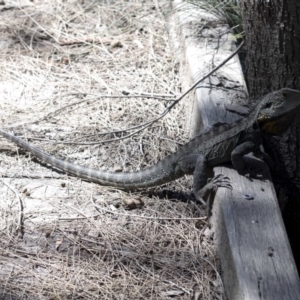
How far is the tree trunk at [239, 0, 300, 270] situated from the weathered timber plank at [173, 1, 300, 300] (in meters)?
0.30

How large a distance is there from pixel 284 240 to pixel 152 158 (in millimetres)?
1484

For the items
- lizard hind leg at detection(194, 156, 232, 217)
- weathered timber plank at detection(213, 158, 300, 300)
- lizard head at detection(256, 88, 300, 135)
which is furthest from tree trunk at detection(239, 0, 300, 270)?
lizard hind leg at detection(194, 156, 232, 217)

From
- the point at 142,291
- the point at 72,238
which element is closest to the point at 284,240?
the point at 142,291

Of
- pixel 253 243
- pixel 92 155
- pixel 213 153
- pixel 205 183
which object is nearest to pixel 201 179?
pixel 205 183

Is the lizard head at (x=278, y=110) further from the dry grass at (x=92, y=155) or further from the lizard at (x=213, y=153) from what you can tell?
the dry grass at (x=92, y=155)

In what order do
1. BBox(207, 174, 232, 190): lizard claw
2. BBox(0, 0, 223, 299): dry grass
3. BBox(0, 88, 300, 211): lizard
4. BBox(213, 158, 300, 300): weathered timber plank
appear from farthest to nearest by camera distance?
BBox(0, 88, 300, 211): lizard
BBox(207, 174, 232, 190): lizard claw
BBox(0, 0, 223, 299): dry grass
BBox(213, 158, 300, 300): weathered timber plank

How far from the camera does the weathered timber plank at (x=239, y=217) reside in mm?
3174

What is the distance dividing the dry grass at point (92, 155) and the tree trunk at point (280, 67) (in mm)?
652

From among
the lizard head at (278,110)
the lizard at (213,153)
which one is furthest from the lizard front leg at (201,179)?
the lizard head at (278,110)

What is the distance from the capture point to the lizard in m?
3.99

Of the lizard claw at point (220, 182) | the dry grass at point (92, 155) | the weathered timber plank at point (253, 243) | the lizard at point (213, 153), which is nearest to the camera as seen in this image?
the weathered timber plank at point (253, 243)

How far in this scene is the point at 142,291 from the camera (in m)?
3.54

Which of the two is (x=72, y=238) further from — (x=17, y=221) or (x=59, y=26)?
(x=59, y=26)

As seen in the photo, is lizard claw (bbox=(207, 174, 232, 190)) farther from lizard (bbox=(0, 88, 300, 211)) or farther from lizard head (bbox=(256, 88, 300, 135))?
lizard head (bbox=(256, 88, 300, 135))
